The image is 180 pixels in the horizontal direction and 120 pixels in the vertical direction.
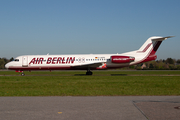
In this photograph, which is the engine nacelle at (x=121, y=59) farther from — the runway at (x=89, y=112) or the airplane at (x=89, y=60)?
the runway at (x=89, y=112)

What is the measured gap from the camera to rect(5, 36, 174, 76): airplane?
102ft

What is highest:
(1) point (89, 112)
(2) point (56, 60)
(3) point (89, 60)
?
(2) point (56, 60)

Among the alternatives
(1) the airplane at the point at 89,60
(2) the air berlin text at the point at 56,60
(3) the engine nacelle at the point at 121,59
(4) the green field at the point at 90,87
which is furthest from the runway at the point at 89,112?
(2) the air berlin text at the point at 56,60

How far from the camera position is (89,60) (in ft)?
105

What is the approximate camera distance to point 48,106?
720cm

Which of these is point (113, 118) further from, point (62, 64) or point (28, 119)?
point (62, 64)

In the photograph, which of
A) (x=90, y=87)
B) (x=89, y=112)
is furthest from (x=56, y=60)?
(x=89, y=112)

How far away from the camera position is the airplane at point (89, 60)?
31.2 meters

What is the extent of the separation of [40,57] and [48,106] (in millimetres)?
25983

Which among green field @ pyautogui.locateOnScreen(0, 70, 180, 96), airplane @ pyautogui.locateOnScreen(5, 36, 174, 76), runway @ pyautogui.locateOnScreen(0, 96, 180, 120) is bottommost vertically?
green field @ pyautogui.locateOnScreen(0, 70, 180, 96)

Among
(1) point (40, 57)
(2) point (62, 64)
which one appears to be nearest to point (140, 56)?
(2) point (62, 64)

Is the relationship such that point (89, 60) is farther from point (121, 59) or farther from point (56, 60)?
point (56, 60)

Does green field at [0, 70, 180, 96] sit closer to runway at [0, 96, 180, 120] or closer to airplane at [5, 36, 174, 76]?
runway at [0, 96, 180, 120]

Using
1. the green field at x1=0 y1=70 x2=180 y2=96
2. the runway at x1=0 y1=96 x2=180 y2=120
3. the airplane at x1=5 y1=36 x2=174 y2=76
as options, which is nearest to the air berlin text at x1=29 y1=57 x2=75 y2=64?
the airplane at x1=5 y1=36 x2=174 y2=76
